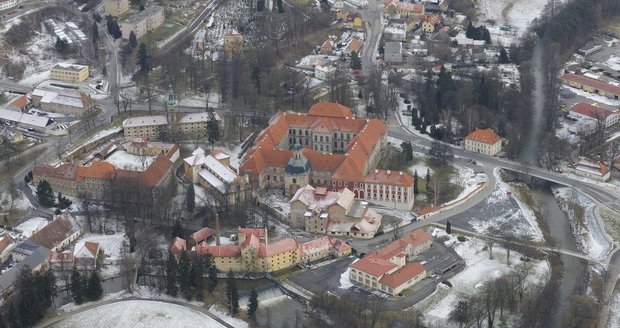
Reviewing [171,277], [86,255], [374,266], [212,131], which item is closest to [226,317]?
[171,277]

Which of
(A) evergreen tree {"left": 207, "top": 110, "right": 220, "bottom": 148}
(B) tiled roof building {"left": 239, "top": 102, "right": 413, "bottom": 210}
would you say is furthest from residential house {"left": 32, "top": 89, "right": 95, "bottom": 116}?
(B) tiled roof building {"left": 239, "top": 102, "right": 413, "bottom": 210}

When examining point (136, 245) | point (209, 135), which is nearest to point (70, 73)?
point (209, 135)

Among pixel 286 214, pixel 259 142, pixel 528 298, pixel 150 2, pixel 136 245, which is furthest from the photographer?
pixel 150 2

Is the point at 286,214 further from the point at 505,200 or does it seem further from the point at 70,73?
the point at 70,73

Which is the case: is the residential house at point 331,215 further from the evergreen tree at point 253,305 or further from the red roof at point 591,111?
the red roof at point 591,111

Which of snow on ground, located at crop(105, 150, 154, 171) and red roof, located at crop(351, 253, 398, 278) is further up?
red roof, located at crop(351, 253, 398, 278)

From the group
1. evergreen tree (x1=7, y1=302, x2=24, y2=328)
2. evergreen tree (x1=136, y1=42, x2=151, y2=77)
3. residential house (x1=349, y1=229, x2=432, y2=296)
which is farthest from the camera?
evergreen tree (x1=136, y1=42, x2=151, y2=77)

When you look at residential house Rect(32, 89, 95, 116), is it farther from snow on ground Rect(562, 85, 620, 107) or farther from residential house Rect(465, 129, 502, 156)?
snow on ground Rect(562, 85, 620, 107)
